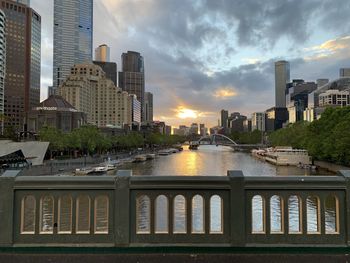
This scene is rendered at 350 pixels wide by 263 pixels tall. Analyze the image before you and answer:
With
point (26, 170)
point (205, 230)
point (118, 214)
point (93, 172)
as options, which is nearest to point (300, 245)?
point (205, 230)

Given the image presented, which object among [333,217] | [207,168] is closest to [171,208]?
[333,217]

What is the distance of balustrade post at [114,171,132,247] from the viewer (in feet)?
24.5

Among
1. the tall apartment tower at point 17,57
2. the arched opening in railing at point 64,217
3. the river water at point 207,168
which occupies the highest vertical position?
the tall apartment tower at point 17,57

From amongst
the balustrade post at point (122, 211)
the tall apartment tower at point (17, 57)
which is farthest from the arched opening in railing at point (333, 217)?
the tall apartment tower at point (17, 57)

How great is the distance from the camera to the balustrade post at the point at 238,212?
7504 millimetres

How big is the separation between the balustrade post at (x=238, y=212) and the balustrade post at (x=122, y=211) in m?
2.18

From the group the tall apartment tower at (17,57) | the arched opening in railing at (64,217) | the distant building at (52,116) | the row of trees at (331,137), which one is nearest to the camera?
the arched opening in railing at (64,217)

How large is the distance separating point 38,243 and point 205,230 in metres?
3.52

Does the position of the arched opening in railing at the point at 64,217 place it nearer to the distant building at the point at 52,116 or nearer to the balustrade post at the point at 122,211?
the balustrade post at the point at 122,211

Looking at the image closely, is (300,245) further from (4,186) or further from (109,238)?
(4,186)

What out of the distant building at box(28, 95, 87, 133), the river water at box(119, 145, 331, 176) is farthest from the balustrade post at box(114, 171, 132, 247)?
Result: the distant building at box(28, 95, 87, 133)

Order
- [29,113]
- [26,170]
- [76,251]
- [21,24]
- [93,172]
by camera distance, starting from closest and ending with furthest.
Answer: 1. [76,251]
2. [26,170]
3. [93,172]
4. [29,113]
5. [21,24]

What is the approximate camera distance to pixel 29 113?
475 feet

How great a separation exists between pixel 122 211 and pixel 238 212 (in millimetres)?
2436
